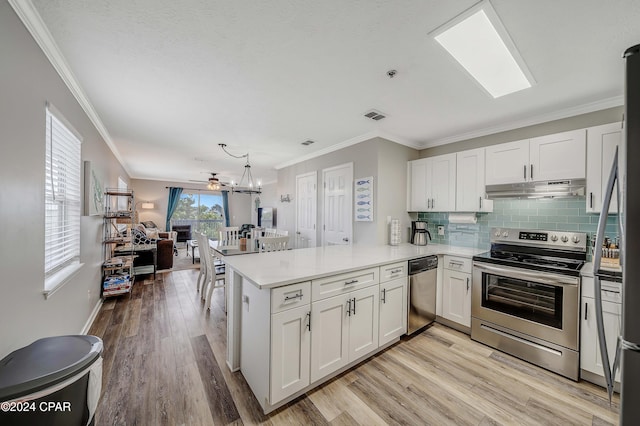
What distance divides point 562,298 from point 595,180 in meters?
1.17

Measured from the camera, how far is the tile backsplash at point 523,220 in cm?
251

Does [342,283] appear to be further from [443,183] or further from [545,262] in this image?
[443,183]

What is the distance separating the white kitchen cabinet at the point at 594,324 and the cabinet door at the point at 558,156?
1067mm

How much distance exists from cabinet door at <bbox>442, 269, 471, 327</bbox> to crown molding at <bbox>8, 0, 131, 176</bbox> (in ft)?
13.3

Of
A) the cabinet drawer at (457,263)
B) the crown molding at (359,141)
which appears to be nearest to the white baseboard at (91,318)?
the crown molding at (359,141)

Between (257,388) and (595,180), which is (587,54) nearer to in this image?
(595,180)

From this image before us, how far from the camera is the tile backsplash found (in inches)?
99.0

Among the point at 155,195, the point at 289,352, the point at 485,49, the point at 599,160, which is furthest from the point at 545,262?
the point at 155,195

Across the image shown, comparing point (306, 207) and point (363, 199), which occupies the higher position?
point (363, 199)

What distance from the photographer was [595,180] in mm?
2281

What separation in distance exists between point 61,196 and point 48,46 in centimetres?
124

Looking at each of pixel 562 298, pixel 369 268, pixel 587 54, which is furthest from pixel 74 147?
pixel 562 298

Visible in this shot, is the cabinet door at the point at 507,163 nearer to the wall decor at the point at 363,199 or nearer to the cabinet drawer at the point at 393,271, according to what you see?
the wall decor at the point at 363,199

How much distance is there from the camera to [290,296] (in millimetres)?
1680
